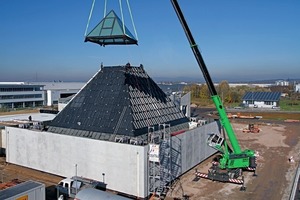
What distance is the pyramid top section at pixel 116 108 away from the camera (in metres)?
25.6

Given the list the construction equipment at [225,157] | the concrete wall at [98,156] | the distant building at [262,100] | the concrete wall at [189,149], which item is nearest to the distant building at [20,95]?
the concrete wall at [98,156]

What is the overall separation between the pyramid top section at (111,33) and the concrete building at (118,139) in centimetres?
421

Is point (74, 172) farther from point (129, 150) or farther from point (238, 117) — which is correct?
point (238, 117)

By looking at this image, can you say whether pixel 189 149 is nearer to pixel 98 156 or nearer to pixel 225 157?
pixel 225 157

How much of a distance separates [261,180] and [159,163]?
10.3 meters

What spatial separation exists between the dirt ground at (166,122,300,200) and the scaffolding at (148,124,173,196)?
2.91ft

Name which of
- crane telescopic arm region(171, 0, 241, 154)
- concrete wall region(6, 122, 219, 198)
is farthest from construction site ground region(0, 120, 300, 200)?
crane telescopic arm region(171, 0, 241, 154)

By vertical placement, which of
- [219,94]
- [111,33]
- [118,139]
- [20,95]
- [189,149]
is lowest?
[189,149]

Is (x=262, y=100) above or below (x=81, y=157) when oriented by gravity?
above

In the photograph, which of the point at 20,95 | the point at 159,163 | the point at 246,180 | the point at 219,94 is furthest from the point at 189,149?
the point at 219,94

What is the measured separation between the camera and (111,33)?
24.7 meters

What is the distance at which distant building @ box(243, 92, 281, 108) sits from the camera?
9236 cm

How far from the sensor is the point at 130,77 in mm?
29078

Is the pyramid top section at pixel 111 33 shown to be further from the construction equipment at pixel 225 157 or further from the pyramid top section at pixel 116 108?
the construction equipment at pixel 225 157
